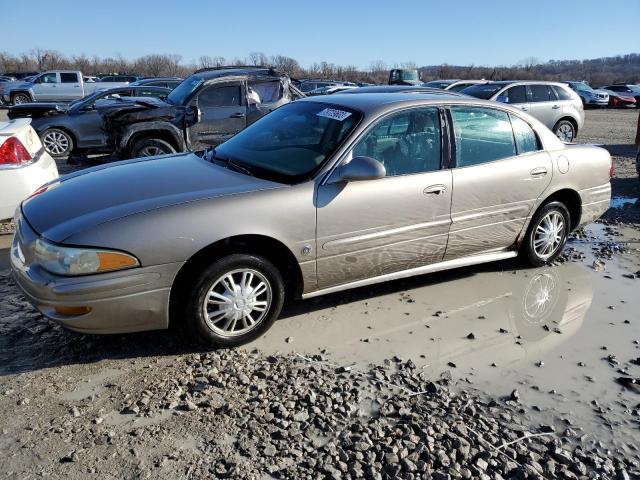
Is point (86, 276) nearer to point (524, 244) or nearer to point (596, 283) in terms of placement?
point (524, 244)

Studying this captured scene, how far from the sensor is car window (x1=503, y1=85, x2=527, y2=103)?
13.0 meters

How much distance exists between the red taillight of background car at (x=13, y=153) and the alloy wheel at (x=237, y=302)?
342 cm

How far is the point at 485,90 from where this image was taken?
13.3m

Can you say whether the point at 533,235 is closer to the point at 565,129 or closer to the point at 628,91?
the point at 565,129

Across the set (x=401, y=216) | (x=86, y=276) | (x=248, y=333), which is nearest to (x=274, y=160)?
(x=401, y=216)

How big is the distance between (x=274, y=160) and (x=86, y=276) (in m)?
1.63

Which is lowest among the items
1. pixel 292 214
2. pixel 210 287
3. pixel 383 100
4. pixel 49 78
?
pixel 210 287

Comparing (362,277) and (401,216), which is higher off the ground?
(401,216)

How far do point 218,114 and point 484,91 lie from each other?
719 cm

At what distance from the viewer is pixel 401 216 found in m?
4.10

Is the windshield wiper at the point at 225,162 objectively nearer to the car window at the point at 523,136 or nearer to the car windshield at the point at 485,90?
the car window at the point at 523,136

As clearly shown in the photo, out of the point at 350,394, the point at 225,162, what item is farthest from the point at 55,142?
the point at 350,394

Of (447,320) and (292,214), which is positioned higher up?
(292,214)

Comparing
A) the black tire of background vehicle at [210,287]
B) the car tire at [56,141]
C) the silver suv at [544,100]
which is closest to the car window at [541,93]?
the silver suv at [544,100]
